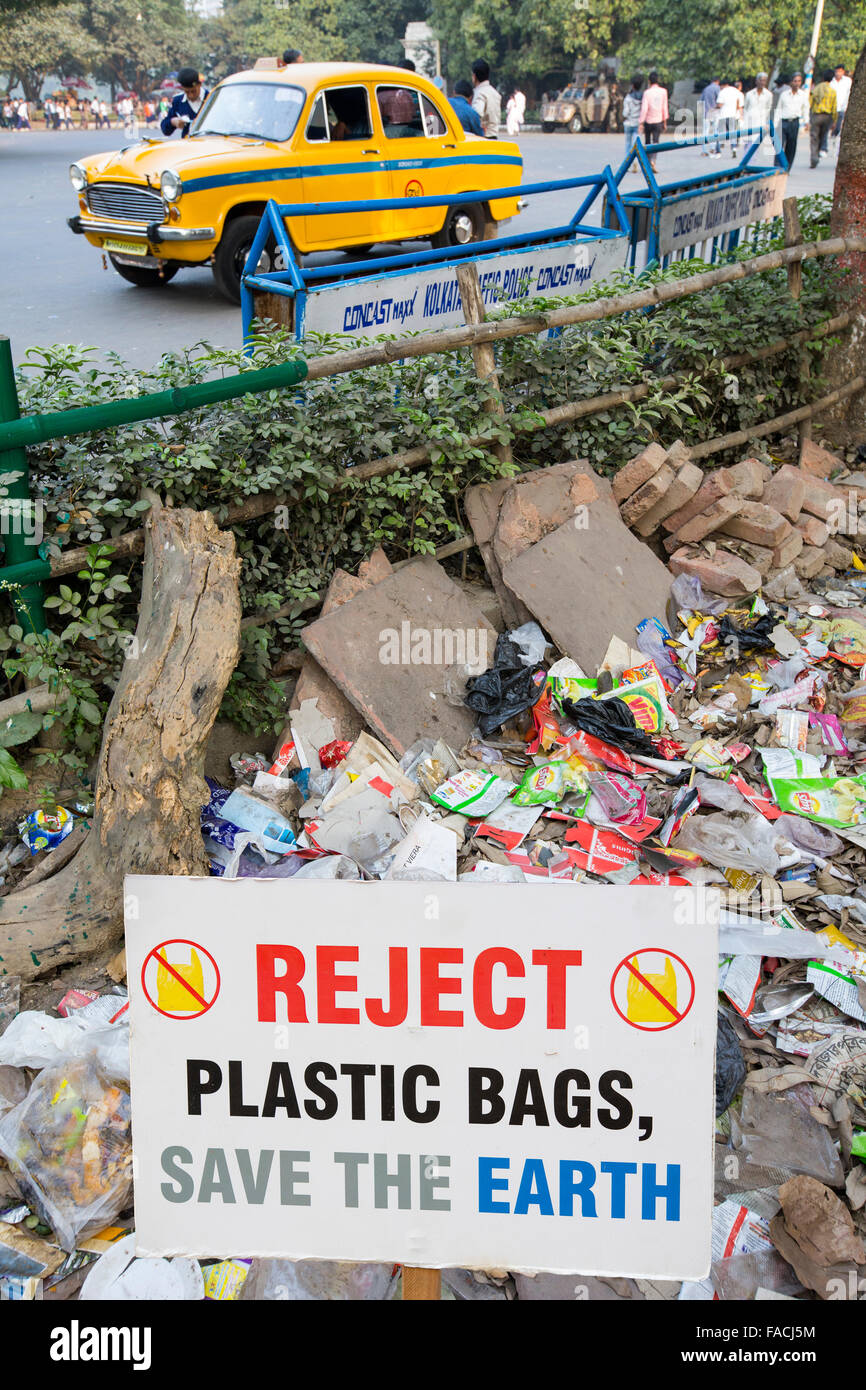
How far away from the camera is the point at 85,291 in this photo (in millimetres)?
10617

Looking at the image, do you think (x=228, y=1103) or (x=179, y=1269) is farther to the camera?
(x=179, y=1269)

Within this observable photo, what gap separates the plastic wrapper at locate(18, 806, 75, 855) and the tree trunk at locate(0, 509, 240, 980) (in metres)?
0.33

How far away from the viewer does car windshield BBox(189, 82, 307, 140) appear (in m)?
10.1

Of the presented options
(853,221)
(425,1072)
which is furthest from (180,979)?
(853,221)

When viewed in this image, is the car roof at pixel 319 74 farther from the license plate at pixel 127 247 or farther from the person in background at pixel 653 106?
the person in background at pixel 653 106

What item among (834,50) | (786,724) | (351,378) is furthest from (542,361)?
(834,50)

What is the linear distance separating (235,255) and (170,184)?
0.82 meters

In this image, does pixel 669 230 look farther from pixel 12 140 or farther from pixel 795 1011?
pixel 12 140

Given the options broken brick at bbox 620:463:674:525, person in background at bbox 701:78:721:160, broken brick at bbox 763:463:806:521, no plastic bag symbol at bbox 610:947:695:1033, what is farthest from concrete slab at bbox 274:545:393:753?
person in background at bbox 701:78:721:160

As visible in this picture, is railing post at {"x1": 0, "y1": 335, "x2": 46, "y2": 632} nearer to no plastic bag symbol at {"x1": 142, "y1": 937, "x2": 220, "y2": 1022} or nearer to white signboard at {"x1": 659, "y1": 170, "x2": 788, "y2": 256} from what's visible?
no plastic bag symbol at {"x1": 142, "y1": 937, "x2": 220, "y2": 1022}

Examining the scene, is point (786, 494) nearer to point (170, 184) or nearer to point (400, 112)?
point (170, 184)

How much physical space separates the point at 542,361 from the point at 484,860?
110 inches

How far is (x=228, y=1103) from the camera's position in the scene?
1640 millimetres

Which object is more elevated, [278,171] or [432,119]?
[432,119]
